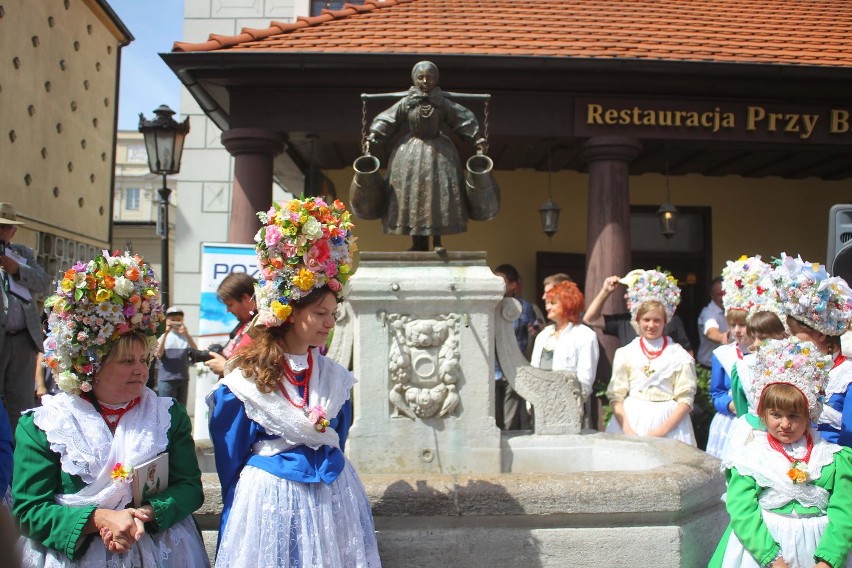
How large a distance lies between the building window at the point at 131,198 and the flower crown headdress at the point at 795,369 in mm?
52609

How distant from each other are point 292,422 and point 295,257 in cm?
57

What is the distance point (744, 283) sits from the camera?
4664mm

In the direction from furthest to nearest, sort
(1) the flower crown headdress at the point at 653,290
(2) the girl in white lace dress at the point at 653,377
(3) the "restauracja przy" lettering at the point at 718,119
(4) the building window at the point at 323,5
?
(4) the building window at the point at 323,5, (3) the "restauracja przy" lettering at the point at 718,119, (1) the flower crown headdress at the point at 653,290, (2) the girl in white lace dress at the point at 653,377

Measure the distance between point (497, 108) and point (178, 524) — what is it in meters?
7.15

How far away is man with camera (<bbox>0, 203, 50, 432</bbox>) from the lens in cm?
534

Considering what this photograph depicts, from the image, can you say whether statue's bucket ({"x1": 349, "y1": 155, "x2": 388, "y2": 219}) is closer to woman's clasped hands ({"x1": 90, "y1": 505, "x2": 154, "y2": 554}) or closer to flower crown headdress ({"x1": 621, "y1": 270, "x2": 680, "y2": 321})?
flower crown headdress ({"x1": 621, "y1": 270, "x2": 680, "y2": 321})

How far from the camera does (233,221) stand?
918 cm

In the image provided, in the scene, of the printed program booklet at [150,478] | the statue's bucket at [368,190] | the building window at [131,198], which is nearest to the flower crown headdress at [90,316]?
the printed program booklet at [150,478]

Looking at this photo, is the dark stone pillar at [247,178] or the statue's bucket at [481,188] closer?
the statue's bucket at [481,188]

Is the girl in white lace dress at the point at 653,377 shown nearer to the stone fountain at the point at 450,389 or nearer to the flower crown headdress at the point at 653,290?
the flower crown headdress at the point at 653,290

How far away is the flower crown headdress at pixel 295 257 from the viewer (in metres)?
2.80

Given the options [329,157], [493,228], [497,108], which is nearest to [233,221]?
[329,157]

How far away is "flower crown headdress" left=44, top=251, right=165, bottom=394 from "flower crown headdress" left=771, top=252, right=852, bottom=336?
267 cm

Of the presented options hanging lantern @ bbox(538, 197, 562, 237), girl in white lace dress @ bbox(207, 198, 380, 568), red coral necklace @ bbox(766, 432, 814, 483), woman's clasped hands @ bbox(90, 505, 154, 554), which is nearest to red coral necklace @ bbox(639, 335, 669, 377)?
red coral necklace @ bbox(766, 432, 814, 483)
